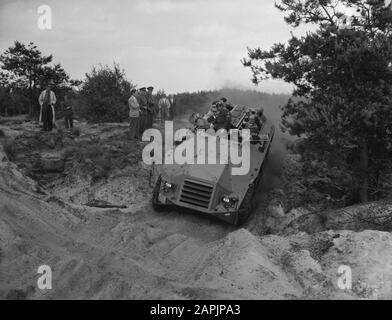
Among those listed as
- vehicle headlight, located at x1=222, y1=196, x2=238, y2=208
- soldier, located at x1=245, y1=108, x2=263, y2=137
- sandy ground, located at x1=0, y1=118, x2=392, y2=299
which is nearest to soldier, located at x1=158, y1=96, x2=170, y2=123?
soldier, located at x1=245, y1=108, x2=263, y2=137

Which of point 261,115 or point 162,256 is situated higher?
point 261,115

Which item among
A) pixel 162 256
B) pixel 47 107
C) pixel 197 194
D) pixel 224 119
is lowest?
pixel 162 256

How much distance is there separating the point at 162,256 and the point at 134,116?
1006 cm

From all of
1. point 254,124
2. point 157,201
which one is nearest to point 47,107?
point 254,124

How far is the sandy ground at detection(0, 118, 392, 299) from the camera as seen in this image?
899 cm

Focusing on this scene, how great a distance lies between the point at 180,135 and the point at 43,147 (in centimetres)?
540

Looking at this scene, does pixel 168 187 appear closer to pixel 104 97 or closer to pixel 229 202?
pixel 229 202

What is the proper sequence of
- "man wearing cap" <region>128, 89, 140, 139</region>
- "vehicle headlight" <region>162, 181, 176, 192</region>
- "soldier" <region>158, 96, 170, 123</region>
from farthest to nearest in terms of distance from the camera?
"soldier" <region>158, 96, 170, 123</region>, "man wearing cap" <region>128, 89, 140, 139</region>, "vehicle headlight" <region>162, 181, 176, 192</region>

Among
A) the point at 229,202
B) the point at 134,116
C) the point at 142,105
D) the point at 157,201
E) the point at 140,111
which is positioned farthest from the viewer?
the point at 142,105

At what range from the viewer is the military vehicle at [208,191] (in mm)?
14023

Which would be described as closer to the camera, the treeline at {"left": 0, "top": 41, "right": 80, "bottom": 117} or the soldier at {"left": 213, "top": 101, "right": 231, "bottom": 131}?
the soldier at {"left": 213, "top": 101, "right": 231, "bottom": 131}

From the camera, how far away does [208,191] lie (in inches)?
556

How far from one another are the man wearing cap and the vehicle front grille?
7.00 meters

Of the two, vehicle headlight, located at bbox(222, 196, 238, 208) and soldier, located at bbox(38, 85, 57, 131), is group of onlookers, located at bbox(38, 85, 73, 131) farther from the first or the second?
vehicle headlight, located at bbox(222, 196, 238, 208)
